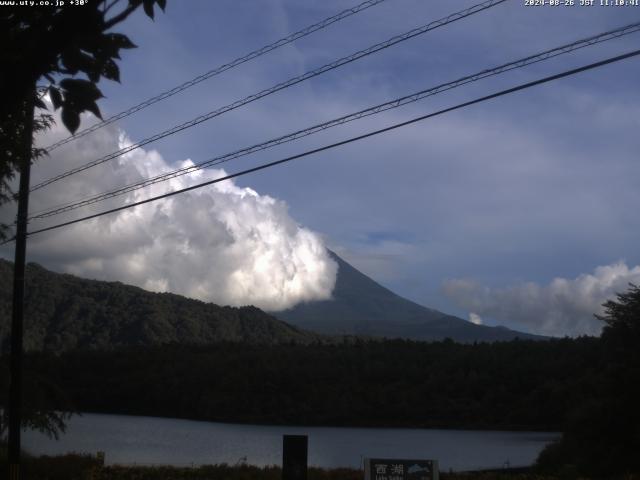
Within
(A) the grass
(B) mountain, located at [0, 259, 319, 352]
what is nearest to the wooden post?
(A) the grass

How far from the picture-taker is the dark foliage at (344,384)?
264ft

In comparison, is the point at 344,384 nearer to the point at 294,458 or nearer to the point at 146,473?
the point at 146,473

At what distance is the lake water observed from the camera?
41.0 meters

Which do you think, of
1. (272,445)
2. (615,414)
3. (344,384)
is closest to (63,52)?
(615,414)

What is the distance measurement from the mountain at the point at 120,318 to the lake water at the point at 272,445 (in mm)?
40358

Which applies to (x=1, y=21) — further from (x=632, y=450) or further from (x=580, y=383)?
(x=580, y=383)

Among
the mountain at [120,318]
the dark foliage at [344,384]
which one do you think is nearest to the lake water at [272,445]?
the dark foliage at [344,384]

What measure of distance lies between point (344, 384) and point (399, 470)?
8197 centimetres

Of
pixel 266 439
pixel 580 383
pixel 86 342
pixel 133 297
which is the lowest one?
pixel 266 439

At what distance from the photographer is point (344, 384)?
92188mm

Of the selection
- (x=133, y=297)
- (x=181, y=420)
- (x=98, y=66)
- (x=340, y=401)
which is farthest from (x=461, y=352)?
(x=98, y=66)

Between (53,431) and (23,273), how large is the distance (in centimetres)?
531

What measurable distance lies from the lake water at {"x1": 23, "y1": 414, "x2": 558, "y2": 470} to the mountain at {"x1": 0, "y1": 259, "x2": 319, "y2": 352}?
1589 inches

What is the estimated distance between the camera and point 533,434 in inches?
2948
